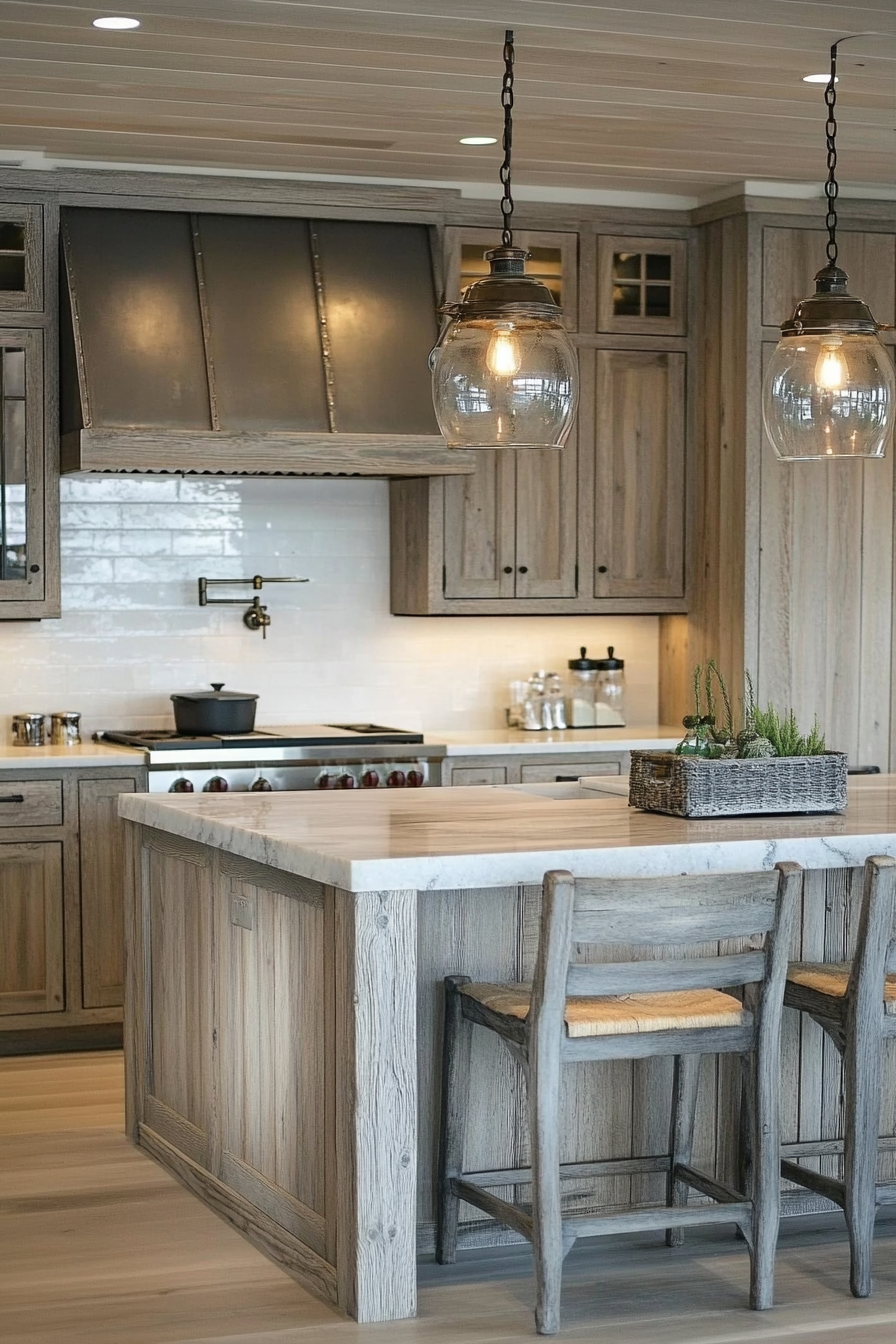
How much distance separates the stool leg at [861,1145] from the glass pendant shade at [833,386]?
1.24 metres

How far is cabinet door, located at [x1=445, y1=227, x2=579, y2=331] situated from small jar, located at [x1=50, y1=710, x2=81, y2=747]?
1.97 meters

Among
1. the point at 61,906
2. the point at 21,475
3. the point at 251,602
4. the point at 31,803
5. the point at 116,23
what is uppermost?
the point at 116,23

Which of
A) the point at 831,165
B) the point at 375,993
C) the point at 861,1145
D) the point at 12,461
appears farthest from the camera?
the point at 12,461

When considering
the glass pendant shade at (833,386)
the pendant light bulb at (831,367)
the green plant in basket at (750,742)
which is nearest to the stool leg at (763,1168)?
the green plant in basket at (750,742)

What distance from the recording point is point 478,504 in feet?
21.2

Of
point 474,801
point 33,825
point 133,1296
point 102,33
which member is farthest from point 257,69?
point 133,1296

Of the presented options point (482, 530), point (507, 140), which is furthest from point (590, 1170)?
Answer: point (482, 530)

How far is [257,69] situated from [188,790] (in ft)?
7.35

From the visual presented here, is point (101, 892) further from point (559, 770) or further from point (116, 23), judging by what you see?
point (116, 23)

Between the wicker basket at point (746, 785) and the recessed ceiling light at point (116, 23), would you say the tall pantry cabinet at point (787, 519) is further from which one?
the recessed ceiling light at point (116, 23)

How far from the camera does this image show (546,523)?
654cm

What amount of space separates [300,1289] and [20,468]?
321 centimetres

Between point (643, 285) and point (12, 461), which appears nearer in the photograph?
point (12, 461)

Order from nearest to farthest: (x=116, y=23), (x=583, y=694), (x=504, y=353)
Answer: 1. (x=504, y=353)
2. (x=116, y=23)
3. (x=583, y=694)
